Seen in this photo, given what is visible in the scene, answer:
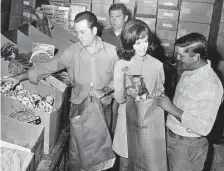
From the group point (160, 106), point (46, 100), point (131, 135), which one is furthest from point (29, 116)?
point (160, 106)

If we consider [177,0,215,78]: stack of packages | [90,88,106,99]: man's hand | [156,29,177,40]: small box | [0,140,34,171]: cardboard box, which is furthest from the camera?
[156,29,177,40]: small box

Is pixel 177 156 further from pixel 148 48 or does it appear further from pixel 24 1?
pixel 24 1

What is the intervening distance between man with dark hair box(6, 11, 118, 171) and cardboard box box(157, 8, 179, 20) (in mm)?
1607

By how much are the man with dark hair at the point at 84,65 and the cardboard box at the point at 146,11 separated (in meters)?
1.63

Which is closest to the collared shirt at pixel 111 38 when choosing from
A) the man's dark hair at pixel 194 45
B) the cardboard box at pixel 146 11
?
the cardboard box at pixel 146 11

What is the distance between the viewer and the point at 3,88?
1.87 meters

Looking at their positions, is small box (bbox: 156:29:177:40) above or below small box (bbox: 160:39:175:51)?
above

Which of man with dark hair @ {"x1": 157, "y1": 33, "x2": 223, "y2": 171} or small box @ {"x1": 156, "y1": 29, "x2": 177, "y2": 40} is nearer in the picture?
man with dark hair @ {"x1": 157, "y1": 33, "x2": 223, "y2": 171}

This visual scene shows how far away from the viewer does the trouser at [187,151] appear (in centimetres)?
186

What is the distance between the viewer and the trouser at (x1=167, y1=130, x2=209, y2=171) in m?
1.86

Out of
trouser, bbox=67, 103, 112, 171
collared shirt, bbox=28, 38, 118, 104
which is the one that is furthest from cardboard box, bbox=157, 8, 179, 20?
trouser, bbox=67, 103, 112, 171

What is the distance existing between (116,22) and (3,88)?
1422mm

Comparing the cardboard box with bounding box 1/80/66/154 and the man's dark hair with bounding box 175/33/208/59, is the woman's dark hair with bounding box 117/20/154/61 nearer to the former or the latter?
the man's dark hair with bounding box 175/33/208/59

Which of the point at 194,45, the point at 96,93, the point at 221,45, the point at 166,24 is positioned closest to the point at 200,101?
the point at 194,45
